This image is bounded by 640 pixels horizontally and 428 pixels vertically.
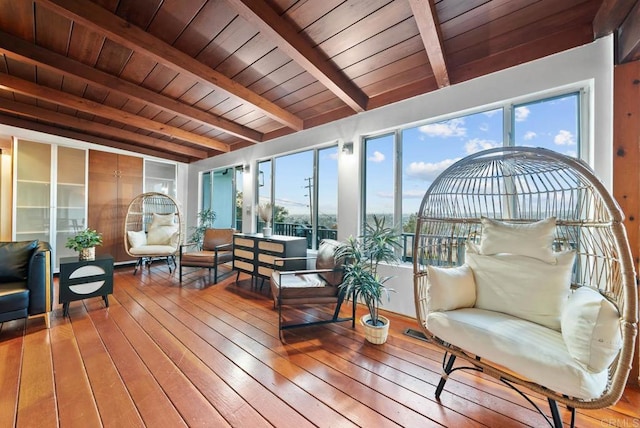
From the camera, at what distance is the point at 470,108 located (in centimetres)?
253

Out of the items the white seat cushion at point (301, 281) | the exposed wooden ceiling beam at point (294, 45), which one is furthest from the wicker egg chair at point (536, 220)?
the exposed wooden ceiling beam at point (294, 45)

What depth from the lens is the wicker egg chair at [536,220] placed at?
1.16 metres

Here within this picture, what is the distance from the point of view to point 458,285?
5.78 feet

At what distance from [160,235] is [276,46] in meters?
4.45

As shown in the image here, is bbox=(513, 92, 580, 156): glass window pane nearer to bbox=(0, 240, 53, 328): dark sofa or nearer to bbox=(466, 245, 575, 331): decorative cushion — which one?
bbox=(466, 245, 575, 331): decorative cushion

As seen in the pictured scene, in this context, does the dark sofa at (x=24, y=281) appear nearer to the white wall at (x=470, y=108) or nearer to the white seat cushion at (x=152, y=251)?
the white seat cushion at (x=152, y=251)

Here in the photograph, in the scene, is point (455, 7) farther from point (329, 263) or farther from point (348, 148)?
point (329, 263)

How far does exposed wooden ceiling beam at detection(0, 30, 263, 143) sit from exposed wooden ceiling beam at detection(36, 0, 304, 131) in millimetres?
959

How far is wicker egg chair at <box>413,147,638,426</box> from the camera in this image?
116cm

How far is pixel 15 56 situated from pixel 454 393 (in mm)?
4526

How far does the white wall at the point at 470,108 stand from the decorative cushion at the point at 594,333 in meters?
1.22

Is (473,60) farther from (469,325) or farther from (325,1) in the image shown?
(469,325)

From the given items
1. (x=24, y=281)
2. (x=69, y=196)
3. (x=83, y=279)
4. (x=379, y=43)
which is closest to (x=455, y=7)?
(x=379, y=43)

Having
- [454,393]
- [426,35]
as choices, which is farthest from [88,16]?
[454,393]
